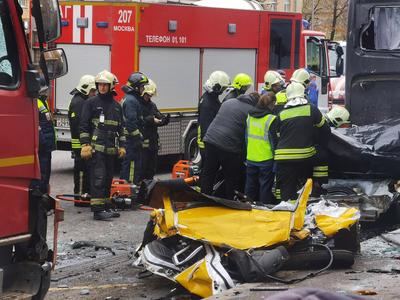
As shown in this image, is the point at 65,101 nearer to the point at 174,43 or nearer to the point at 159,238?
the point at 174,43

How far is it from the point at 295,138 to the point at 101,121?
290cm

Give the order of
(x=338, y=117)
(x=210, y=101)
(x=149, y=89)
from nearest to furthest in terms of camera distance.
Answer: (x=338, y=117) < (x=210, y=101) < (x=149, y=89)

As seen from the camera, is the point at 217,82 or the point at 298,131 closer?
the point at 298,131

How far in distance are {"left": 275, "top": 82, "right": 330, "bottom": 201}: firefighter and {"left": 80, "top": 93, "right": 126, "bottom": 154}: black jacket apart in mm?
2526

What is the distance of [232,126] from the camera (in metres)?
9.98

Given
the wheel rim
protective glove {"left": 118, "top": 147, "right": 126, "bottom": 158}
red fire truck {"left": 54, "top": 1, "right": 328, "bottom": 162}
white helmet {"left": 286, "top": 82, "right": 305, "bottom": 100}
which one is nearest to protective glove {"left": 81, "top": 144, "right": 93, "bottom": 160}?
protective glove {"left": 118, "top": 147, "right": 126, "bottom": 158}

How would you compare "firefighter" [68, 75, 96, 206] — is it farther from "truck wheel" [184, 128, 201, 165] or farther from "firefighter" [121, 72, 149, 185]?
"truck wheel" [184, 128, 201, 165]

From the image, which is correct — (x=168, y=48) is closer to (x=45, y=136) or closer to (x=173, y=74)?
(x=173, y=74)

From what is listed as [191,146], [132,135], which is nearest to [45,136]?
[132,135]

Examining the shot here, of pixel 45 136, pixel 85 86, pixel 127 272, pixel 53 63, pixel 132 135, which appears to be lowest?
pixel 127 272

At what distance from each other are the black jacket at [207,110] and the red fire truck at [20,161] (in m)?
5.80

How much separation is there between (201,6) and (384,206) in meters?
7.41

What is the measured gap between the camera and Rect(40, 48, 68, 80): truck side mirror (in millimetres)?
5926

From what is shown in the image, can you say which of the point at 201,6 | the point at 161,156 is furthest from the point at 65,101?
the point at 201,6
